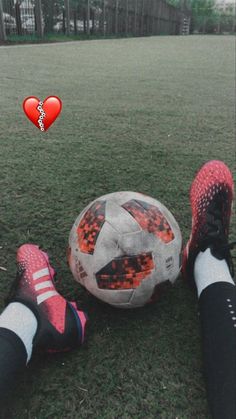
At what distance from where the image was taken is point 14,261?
1.37 metres

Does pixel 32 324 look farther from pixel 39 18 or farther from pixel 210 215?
pixel 39 18

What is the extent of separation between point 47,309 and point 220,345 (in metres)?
0.46

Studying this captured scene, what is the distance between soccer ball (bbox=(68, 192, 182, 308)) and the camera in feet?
3.51

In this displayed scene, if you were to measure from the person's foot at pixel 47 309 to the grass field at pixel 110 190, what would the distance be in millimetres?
56

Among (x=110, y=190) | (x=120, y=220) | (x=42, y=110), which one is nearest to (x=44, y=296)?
(x=120, y=220)

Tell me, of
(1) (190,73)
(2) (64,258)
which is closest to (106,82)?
(1) (190,73)

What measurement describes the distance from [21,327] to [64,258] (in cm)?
43

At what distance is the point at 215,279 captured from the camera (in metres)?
1.16

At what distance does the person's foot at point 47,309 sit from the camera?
3.30 ft

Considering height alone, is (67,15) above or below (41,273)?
above

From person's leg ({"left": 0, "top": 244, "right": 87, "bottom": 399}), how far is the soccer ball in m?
0.10

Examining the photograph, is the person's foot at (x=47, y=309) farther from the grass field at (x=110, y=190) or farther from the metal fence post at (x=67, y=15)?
the metal fence post at (x=67, y=15)

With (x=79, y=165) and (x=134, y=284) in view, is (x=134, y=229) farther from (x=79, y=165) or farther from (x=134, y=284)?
(x=79, y=165)

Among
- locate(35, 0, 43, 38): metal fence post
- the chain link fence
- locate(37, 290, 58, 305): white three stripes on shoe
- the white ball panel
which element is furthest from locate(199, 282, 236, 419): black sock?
locate(35, 0, 43, 38): metal fence post
